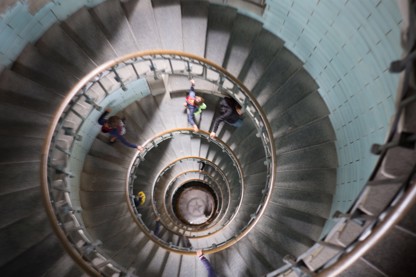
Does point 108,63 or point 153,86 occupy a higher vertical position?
point 153,86

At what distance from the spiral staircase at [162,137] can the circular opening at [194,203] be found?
239 inches

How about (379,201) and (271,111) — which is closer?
(379,201)

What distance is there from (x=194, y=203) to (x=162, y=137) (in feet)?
25.8

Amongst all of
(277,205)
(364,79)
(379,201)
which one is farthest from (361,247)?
(277,205)

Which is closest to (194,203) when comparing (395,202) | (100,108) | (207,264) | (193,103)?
(207,264)

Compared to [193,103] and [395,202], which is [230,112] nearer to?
[193,103]

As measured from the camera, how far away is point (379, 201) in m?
2.94

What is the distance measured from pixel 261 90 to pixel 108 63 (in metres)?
3.39

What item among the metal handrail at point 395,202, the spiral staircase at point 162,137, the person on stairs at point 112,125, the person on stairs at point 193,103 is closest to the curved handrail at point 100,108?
the spiral staircase at point 162,137

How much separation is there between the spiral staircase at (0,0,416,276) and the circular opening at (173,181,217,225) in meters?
6.08

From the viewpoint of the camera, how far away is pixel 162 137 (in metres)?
8.20

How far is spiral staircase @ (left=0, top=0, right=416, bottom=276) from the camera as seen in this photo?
329 centimetres

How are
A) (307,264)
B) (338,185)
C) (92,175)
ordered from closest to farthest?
(307,264)
(338,185)
(92,175)

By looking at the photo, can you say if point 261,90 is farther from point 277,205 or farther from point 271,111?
point 277,205
